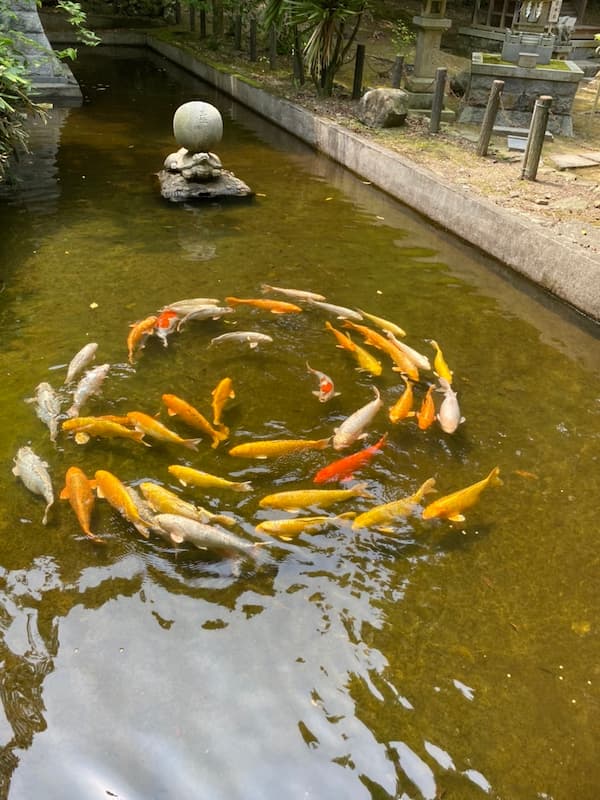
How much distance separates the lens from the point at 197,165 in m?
9.54

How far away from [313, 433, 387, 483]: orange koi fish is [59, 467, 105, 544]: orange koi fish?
1.44 metres

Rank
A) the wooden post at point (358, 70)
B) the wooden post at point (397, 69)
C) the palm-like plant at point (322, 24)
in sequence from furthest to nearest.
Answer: the wooden post at point (358, 70), the wooden post at point (397, 69), the palm-like plant at point (322, 24)

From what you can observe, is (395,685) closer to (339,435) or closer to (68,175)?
(339,435)

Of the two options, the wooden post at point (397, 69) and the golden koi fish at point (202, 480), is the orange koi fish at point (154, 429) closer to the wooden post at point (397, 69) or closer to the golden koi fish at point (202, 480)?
the golden koi fish at point (202, 480)

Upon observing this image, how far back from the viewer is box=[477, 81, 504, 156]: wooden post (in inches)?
379

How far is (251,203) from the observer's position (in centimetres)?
970

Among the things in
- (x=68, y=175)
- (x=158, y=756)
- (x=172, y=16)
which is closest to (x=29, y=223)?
(x=68, y=175)

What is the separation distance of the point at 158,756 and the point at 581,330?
5694mm

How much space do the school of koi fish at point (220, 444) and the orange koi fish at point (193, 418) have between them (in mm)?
10

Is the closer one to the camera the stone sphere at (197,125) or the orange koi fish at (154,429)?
the orange koi fish at (154,429)

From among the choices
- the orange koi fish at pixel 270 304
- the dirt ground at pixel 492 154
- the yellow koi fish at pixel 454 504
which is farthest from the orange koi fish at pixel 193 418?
the dirt ground at pixel 492 154

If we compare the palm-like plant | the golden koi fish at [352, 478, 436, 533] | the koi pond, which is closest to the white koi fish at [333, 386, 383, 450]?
the koi pond

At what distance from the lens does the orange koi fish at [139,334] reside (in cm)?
565

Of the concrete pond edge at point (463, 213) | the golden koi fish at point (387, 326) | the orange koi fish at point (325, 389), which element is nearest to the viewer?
the orange koi fish at point (325, 389)
